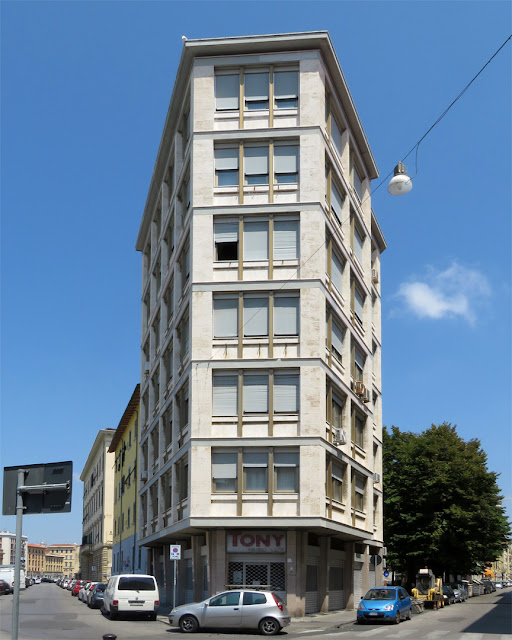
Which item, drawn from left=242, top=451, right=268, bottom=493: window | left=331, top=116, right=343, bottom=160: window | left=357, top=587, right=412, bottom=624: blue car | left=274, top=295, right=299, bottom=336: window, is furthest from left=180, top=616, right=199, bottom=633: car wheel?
left=331, top=116, right=343, bottom=160: window

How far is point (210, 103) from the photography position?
33.6 meters

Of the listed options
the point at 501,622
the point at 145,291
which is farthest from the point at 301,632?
the point at 145,291

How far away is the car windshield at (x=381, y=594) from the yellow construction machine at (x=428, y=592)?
10405 mm

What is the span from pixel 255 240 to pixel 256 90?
6.56 metres

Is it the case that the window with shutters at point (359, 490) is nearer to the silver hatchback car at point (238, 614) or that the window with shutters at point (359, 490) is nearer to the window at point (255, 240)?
the window at point (255, 240)

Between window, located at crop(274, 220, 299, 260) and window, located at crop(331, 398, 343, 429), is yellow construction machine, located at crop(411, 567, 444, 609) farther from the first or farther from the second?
window, located at crop(274, 220, 299, 260)

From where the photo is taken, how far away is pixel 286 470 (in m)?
30.3

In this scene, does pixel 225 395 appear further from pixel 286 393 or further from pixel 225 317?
pixel 225 317

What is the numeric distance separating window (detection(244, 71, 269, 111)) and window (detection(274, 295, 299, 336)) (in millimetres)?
8289

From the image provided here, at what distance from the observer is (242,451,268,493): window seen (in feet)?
99.0

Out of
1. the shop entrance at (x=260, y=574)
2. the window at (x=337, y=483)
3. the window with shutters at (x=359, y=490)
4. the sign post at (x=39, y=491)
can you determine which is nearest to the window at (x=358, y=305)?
the window with shutters at (x=359, y=490)

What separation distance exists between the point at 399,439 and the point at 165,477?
24989 millimetres

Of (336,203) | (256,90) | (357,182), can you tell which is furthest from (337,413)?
(256,90)

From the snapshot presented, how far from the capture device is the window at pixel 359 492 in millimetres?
37888
